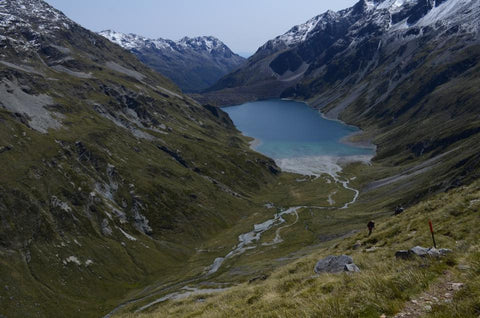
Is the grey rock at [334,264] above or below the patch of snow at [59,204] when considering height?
below

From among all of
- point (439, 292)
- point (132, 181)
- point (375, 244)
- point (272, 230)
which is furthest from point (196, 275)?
point (439, 292)

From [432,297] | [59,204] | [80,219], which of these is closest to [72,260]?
[80,219]

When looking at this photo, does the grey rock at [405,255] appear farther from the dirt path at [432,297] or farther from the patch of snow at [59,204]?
the patch of snow at [59,204]

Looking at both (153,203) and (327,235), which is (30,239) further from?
(327,235)

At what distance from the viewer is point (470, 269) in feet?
39.0

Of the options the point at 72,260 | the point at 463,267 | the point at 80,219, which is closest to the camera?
the point at 463,267

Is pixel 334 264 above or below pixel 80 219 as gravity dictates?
above

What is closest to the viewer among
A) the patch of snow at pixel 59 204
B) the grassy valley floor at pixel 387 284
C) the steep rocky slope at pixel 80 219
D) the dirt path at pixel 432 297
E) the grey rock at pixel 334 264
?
the dirt path at pixel 432 297

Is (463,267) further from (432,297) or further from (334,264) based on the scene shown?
(334,264)

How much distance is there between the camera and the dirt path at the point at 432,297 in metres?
10.2

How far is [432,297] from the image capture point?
36.9 ft

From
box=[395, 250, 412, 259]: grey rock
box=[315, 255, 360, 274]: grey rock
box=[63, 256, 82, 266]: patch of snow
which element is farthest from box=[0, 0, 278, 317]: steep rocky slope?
box=[395, 250, 412, 259]: grey rock

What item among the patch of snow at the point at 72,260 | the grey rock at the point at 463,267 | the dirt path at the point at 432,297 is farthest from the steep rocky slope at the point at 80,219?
the grey rock at the point at 463,267

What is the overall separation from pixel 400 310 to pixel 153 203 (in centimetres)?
17086
